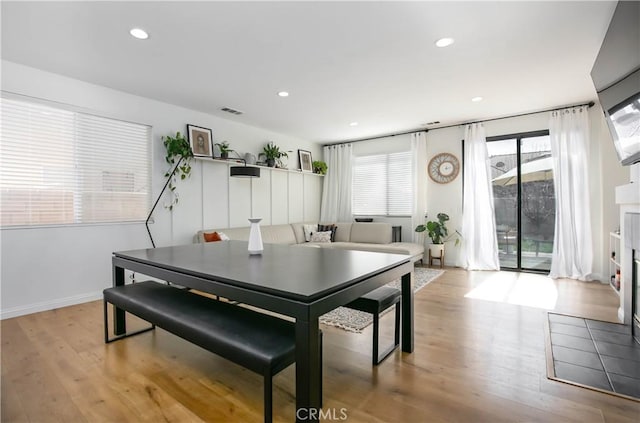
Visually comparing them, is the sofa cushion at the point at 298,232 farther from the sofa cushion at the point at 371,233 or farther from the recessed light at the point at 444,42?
the recessed light at the point at 444,42

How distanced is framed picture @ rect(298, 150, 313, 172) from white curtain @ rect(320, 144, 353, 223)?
534mm

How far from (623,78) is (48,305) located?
5.38 metres

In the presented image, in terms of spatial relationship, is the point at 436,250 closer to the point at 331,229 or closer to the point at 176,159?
the point at 331,229

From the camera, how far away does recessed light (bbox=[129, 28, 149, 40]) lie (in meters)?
2.43

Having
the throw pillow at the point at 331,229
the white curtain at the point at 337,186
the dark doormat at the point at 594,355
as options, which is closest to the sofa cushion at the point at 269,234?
the throw pillow at the point at 331,229

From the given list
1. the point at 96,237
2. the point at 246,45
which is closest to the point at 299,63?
the point at 246,45

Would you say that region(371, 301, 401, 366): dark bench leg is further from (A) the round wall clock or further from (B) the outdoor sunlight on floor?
(A) the round wall clock

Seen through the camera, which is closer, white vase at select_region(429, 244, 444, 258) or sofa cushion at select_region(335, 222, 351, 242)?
white vase at select_region(429, 244, 444, 258)

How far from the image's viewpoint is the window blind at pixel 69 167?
10.0 feet

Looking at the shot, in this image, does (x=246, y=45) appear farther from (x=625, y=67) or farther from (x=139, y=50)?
(x=625, y=67)

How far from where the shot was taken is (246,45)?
2.65 meters

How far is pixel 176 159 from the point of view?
4293mm

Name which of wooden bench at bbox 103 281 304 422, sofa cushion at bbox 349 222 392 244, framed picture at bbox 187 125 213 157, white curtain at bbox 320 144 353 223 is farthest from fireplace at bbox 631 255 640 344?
framed picture at bbox 187 125 213 157

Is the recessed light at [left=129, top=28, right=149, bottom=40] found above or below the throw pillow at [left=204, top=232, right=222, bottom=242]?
above
